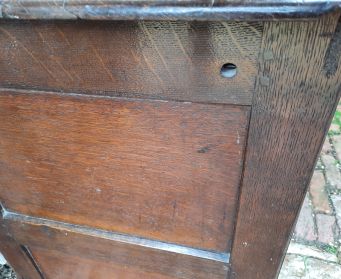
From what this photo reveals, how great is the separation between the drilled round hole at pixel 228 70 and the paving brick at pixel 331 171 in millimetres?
1667

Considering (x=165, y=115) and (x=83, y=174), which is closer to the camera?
(x=165, y=115)

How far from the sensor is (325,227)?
5.60 ft

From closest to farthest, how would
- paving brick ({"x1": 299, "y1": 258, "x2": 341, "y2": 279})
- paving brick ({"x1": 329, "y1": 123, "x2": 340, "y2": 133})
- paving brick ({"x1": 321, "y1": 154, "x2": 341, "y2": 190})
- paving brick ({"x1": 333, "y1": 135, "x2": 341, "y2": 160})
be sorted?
1. paving brick ({"x1": 299, "y1": 258, "x2": 341, "y2": 279})
2. paving brick ({"x1": 321, "y1": 154, "x2": 341, "y2": 190})
3. paving brick ({"x1": 333, "y1": 135, "x2": 341, "y2": 160})
4. paving brick ({"x1": 329, "y1": 123, "x2": 340, "y2": 133})

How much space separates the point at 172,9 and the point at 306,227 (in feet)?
5.21

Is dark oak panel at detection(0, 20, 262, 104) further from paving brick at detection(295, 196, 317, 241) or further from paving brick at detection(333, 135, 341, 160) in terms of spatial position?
paving brick at detection(333, 135, 341, 160)

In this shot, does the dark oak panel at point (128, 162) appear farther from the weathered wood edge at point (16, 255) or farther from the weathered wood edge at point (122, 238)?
the weathered wood edge at point (16, 255)

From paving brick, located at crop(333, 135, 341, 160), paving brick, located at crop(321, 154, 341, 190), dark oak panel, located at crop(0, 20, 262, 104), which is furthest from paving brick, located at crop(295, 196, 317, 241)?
dark oak panel, located at crop(0, 20, 262, 104)

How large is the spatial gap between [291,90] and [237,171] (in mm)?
207

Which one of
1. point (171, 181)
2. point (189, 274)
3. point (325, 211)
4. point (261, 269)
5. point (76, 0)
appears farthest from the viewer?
point (325, 211)

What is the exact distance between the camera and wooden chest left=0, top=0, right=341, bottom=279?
1.50 feet

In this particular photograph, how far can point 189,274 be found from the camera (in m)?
0.94

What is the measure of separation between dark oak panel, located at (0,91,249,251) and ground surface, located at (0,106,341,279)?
91 centimetres

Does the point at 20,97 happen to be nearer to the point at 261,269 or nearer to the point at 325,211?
the point at 261,269

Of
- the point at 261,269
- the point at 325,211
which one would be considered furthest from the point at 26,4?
the point at 325,211
